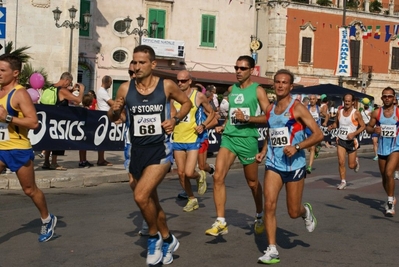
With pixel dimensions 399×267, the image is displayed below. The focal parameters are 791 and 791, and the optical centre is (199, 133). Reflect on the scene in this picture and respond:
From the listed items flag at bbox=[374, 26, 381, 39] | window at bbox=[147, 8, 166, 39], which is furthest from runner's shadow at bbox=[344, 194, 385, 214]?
flag at bbox=[374, 26, 381, 39]

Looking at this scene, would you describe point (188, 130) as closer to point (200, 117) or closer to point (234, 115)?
point (200, 117)

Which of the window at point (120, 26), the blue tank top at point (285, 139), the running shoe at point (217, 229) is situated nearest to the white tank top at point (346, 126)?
the running shoe at point (217, 229)

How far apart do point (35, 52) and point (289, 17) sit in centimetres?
1927

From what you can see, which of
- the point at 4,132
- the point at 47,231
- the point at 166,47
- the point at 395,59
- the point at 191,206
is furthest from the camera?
the point at 395,59

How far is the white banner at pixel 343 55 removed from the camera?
133 feet

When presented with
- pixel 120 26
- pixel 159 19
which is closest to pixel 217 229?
pixel 120 26

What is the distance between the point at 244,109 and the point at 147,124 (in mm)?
2215

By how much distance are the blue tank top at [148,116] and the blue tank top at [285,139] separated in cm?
131

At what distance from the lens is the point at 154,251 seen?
7.05 meters

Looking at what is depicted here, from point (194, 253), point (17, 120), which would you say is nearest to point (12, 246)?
point (17, 120)

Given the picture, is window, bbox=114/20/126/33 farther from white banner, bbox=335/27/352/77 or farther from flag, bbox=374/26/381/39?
flag, bbox=374/26/381/39

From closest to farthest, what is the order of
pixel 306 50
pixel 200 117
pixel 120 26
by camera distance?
pixel 200 117 < pixel 120 26 < pixel 306 50

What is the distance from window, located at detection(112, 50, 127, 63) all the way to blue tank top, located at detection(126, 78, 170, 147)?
3153 centimetres

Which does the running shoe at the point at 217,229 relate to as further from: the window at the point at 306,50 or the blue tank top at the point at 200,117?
the window at the point at 306,50
